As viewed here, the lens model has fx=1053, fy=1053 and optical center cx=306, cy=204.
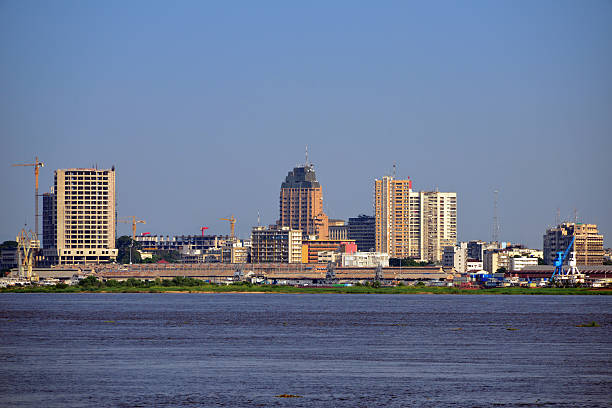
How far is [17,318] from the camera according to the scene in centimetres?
13400

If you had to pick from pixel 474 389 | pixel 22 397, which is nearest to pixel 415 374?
pixel 474 389

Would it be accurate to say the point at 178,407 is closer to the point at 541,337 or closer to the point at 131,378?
the point at 131,378

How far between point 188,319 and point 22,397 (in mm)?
77652

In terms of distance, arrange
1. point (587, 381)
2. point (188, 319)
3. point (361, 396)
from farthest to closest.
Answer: point (188, 319) < point (587, 381) < point (361, 396)

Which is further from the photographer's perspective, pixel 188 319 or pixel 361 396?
pixel 188 319

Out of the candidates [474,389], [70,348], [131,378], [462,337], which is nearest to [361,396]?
[474,389]

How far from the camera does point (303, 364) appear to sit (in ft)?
240

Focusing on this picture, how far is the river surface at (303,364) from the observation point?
56781 mm

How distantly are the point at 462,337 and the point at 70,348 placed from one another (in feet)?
123

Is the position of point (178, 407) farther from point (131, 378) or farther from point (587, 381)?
point (587, 381)

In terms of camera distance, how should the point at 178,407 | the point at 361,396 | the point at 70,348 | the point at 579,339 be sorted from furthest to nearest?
the point at 579,339 < the point at 70,348 < the point at 361,396 < the point at 178,407

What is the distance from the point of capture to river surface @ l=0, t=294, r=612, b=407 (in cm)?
5678

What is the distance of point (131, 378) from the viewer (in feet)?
211

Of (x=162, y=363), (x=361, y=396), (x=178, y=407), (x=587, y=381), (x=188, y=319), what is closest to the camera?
(x=178, y=407)
